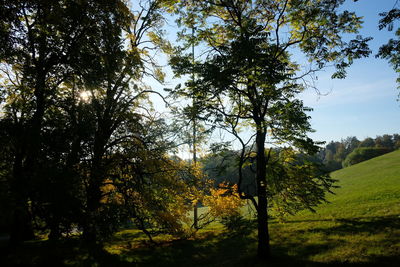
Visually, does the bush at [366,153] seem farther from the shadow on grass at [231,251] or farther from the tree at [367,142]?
the shadow on grass at [231,251]

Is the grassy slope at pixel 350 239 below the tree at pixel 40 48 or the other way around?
below

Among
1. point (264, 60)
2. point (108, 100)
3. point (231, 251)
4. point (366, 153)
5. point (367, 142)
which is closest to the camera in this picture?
point (264, 60)

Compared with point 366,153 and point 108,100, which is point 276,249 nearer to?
point 108,100

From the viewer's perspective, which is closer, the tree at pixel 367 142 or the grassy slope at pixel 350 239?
the grassy slope at pixel 350 239

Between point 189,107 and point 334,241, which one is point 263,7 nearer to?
point 189,107

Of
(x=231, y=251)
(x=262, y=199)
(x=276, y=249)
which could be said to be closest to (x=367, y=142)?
(x=231, y=251)

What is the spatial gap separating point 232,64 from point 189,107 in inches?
97.4

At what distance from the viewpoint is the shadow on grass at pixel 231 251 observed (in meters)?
8.38

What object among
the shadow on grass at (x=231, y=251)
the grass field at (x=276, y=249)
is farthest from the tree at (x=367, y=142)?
the shadow on grass at (x=231, y=251)

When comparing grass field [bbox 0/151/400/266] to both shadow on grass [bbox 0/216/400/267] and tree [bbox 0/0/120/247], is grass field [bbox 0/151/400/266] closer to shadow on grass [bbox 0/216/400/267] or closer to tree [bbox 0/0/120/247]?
shadow on grass [bbox 0/216/400/267]

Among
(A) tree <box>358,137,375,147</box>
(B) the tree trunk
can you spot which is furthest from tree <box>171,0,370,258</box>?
(A) tree <box>358,137,375,147</box>

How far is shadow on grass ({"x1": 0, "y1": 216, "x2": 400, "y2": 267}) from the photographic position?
8383 mm

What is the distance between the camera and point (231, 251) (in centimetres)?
1207

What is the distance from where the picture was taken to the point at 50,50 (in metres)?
7.39
